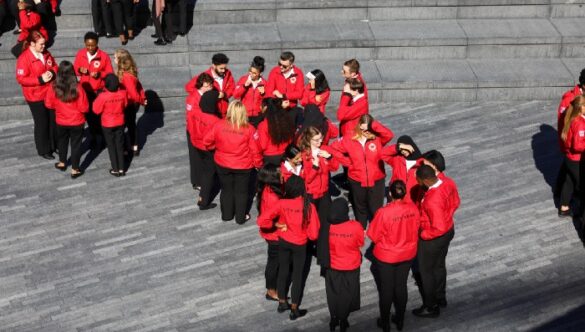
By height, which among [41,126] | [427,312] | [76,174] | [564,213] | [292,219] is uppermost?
[292,219]

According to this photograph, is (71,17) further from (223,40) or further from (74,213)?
(74,213)

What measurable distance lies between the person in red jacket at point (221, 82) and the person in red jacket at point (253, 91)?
13 centimetres

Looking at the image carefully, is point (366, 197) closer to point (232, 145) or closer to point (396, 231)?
point (232, 145)

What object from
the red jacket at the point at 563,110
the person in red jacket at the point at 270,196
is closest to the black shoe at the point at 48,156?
the person in red jacket at the point at 270,196

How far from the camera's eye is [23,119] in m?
16.1

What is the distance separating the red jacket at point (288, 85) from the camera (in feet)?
46.1

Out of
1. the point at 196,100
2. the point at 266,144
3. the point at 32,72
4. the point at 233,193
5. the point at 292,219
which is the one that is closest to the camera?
the point at 292,219

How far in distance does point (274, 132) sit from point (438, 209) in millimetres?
2923

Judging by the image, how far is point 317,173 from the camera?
468 inches

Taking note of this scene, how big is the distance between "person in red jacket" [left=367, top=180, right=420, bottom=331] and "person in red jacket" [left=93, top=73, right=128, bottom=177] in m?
4.87

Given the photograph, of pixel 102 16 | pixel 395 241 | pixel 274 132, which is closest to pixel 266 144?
pixel 274 132

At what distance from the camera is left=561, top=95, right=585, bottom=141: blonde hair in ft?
40.2

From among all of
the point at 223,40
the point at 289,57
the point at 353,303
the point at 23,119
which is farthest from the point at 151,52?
the point at 353,303

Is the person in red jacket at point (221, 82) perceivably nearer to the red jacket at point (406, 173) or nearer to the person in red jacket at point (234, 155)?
the person in red jacket at point (234, 155)
